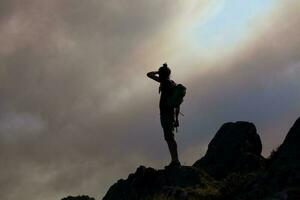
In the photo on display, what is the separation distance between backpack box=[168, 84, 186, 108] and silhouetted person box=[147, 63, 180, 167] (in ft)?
0.45

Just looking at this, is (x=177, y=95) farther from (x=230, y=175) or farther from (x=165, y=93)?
(x=230, y=175)

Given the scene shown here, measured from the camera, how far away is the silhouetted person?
23.7 m

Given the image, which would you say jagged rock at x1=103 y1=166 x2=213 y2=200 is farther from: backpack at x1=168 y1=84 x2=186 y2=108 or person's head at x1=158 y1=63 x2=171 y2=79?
person's head at x1=158 y1=63 x2=171 y2=79

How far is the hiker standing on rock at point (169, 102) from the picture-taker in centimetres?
2362

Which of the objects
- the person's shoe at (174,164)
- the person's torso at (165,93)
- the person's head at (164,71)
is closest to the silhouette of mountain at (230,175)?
the person's shoe at (174,164)

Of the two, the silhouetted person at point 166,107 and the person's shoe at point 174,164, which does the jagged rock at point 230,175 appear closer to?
the person's shoe at point 174,164

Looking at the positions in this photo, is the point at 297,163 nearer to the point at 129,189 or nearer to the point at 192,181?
the point at 192,181

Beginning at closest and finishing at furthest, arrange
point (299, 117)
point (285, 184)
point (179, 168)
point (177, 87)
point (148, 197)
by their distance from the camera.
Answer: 1. point (285, 184)
2. point (299, 117)
3. point (148, 197)
4. point (179, 168)
5. point (177, 87)

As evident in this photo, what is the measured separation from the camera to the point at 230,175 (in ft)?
64.3

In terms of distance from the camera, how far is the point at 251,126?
2394 centimetres

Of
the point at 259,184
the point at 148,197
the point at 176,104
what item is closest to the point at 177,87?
the point at 176,104

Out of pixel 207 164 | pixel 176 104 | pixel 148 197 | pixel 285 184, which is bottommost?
pixel 285 184

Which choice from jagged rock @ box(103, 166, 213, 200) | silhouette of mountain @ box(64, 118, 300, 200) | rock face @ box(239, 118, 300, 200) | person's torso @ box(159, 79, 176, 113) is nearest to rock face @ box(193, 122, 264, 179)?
silhouette of mountain @ box(64, 118, 300, 200)

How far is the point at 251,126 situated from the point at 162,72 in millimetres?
3893
